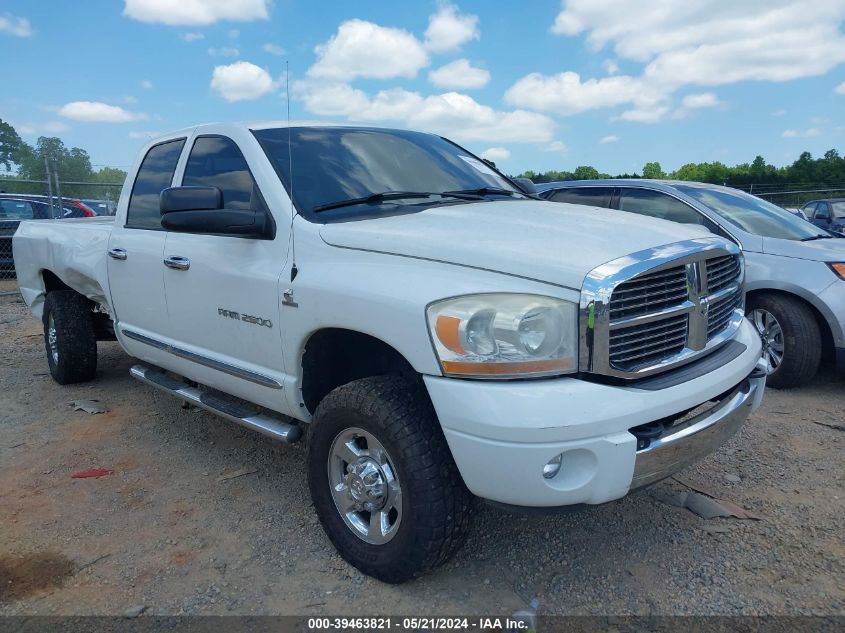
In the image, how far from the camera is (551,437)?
217 cm

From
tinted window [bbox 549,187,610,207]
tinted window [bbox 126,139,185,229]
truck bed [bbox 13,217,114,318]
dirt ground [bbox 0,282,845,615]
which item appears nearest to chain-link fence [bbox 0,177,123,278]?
truck bed [bbox 13,217,114,318]

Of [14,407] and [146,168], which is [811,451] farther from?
[14,407]

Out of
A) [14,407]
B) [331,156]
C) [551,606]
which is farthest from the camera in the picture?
[14,407]

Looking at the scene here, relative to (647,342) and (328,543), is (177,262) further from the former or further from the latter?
(647,342)

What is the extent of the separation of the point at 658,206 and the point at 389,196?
141 inches

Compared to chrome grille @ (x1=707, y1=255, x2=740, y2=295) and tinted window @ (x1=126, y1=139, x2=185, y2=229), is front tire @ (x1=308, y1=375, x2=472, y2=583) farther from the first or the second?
tinted window @ (x1=126, y1=139, x2=185, y2=229)

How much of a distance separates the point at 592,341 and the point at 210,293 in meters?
2.07

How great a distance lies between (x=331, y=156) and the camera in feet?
11.2

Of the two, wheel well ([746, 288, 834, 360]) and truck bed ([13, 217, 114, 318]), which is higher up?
truck bed ([13, 217, 114, 318])

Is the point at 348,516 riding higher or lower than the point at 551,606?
higher

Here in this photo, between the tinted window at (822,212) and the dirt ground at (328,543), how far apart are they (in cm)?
1421

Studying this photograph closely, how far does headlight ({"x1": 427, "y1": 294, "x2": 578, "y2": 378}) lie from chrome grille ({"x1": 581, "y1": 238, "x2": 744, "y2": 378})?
0.08 meters

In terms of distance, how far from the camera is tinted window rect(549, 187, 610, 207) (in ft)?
21.1

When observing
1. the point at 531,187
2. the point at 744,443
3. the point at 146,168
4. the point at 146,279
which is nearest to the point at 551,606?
the point at 744,443
